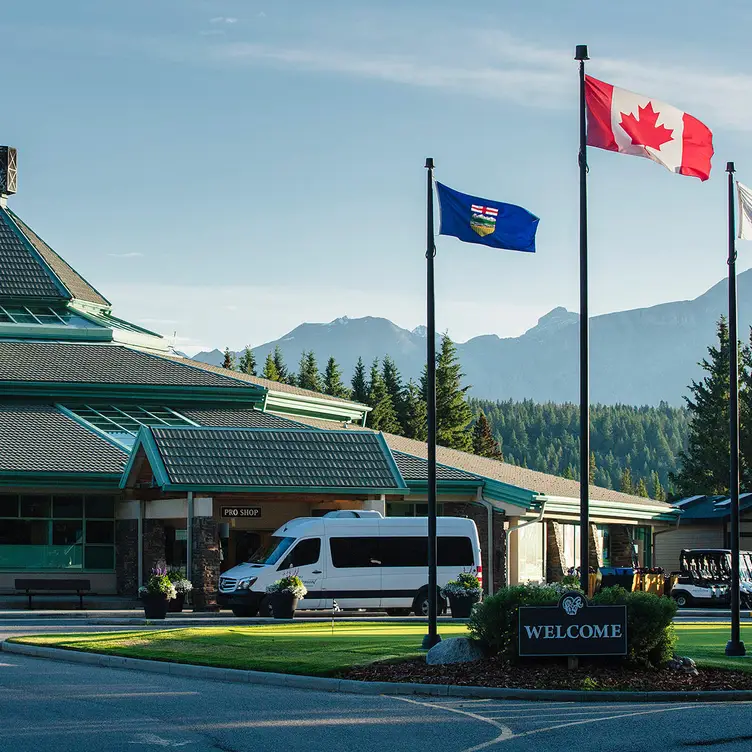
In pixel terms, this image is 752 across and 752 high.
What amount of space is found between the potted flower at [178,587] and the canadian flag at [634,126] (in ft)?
56.0

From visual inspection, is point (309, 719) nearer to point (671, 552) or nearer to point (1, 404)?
point (1, 404)

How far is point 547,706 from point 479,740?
10.1ft

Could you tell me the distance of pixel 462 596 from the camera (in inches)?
1266

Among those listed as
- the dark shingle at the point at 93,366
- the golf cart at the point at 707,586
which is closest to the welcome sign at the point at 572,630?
the dark shingle at the point at 93,366

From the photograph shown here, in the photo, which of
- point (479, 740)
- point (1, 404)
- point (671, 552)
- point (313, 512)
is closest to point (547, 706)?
point (479, 740)

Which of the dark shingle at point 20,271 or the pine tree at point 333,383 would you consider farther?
the pine tree at point 333,383

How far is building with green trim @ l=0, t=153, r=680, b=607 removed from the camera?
118ft

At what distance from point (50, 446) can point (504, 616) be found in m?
22.6

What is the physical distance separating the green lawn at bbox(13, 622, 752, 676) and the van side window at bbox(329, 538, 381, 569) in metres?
4.77

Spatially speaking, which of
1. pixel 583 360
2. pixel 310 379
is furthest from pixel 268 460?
pixel 310 379

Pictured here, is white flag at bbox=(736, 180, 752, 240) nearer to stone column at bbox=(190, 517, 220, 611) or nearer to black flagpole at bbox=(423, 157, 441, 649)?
black flagpole at bbox=(423, 157, 441, 649)

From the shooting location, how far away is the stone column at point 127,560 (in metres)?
37.9

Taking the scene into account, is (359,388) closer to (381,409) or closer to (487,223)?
(381,409)

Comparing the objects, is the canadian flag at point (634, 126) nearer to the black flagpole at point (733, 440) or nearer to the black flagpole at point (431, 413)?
the black flagpole at point (733, 440)
